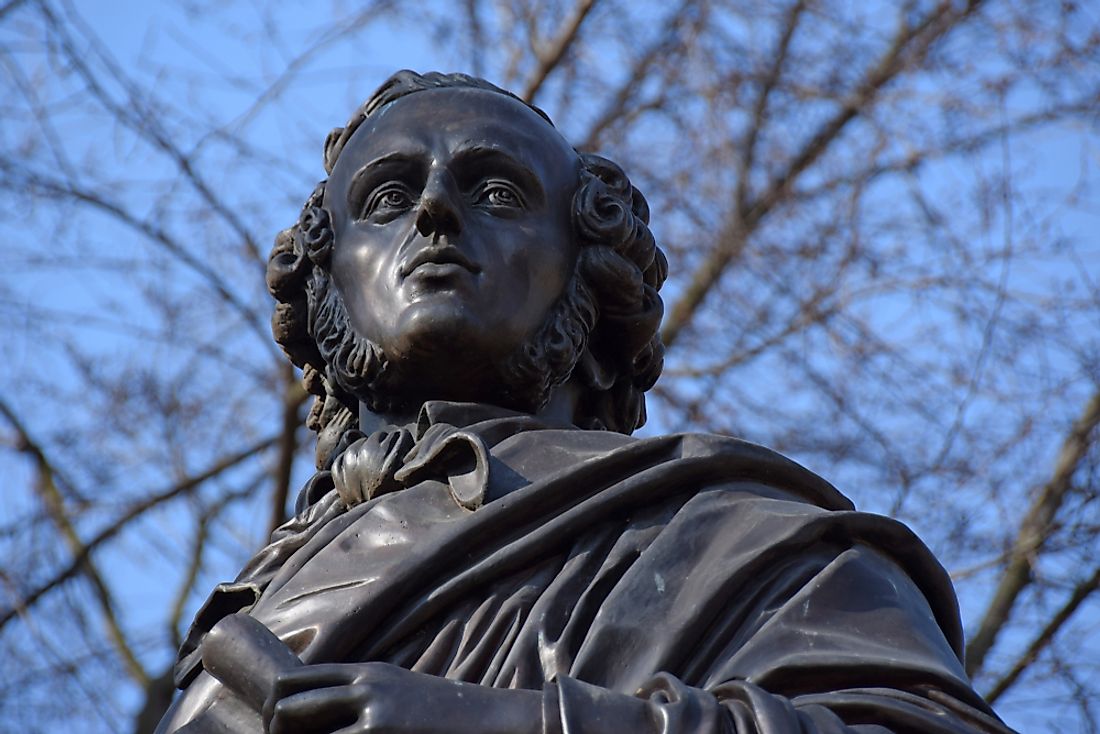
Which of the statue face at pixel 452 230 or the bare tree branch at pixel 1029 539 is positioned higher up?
the bare tree branch at pixel 1029 539

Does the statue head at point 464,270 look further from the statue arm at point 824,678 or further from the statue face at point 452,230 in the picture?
the statue arm at point 824,678

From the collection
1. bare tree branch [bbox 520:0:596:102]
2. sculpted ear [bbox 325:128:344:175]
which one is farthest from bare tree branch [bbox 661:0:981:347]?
sculpted ear [bbox 325:128:344:175]

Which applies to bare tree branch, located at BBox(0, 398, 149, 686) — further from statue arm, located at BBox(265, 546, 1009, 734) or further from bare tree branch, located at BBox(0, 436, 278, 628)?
statue arm, located at BBox(265, 546, 1009, 734)

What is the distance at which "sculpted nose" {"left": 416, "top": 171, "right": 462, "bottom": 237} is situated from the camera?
4.48 m

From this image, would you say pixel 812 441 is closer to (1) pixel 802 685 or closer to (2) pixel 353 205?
(2) pixel 353 205

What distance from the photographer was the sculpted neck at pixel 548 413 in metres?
4.60

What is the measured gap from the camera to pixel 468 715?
331cm

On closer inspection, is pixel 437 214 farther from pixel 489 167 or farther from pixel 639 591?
pixel 639 591

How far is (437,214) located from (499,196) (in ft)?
0.59

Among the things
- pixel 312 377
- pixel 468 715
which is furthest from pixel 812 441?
pixel 468 715

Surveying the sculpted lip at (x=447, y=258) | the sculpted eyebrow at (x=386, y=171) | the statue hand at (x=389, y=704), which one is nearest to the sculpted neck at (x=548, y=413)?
the sculpted lip at (x=447, y=258)

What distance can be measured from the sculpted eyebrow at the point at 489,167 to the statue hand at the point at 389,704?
56.1 inches

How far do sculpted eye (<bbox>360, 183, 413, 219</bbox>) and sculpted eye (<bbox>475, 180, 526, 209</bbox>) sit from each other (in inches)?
5.1

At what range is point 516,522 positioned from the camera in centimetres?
394
